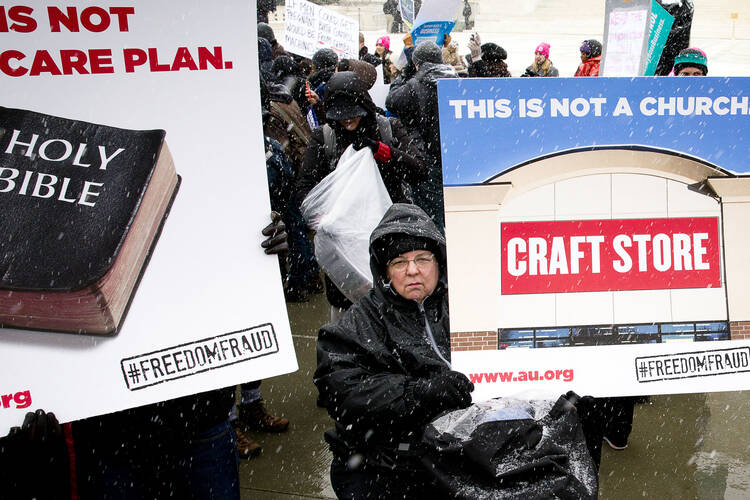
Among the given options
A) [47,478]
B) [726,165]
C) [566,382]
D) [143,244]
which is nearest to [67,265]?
[143,244]

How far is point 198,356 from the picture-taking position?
2.14 m

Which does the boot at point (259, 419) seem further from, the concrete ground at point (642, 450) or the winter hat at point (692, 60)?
the winter hat at point (692, 60)

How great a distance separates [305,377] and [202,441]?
2757 mm

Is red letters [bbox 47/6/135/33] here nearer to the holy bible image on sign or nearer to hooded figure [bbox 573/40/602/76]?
the holy bible image on sign

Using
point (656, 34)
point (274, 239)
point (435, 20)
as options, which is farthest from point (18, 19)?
point (435, 20)

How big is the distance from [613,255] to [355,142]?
220 centimetres

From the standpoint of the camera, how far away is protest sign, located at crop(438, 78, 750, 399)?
2303mm

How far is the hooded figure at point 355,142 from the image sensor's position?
4270 mm

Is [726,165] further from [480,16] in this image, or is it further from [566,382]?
[480,16]

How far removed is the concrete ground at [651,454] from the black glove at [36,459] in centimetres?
174

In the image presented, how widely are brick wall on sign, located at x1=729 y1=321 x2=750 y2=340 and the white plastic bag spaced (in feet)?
6.39

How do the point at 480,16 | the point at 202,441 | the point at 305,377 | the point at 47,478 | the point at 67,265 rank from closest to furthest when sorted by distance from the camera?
the point at 67,265
the point at 47,478
the point at 202,441
the point at 305,377
the point at 480,16

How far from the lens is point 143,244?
6.84 feet

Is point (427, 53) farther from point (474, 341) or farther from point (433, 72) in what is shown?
point (474, 341)
